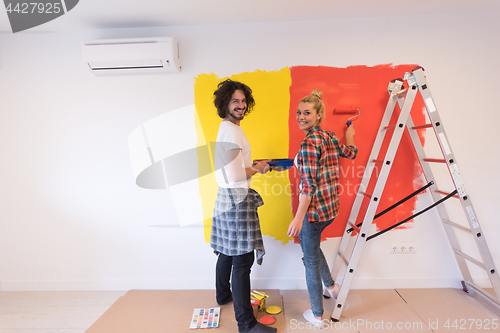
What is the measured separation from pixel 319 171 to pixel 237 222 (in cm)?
57

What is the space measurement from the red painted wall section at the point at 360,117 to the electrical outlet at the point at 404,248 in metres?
0.16

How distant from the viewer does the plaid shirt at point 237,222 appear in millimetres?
1637

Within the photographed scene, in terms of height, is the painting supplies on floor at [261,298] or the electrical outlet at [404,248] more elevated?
the electrical outlet at [404,248]

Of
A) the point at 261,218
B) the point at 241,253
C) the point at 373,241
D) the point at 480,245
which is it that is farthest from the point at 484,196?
the point at 241,253

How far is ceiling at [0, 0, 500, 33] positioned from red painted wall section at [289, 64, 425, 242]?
384 mm

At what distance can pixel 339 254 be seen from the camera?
6.95 ft

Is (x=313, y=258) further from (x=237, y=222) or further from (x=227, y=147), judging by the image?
(x=227, y=147)

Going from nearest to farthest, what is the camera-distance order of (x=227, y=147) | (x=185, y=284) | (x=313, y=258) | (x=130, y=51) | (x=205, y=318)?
(x=227, y=147) → (x=313, y=258) → (x=205, y=318) → (x=130, y=51) → (x=185, y=284)

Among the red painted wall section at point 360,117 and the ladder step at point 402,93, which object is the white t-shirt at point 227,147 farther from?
the ladder step at point 402,93

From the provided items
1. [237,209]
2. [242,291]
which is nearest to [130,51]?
[237,209]

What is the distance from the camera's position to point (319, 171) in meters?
1.62

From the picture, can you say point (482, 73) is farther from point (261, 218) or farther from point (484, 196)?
point (261, 218)

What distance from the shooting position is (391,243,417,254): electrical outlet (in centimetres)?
217

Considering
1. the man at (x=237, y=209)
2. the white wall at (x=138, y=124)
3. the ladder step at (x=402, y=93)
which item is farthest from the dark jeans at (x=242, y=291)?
the ladder step at (x=402, y=93)
